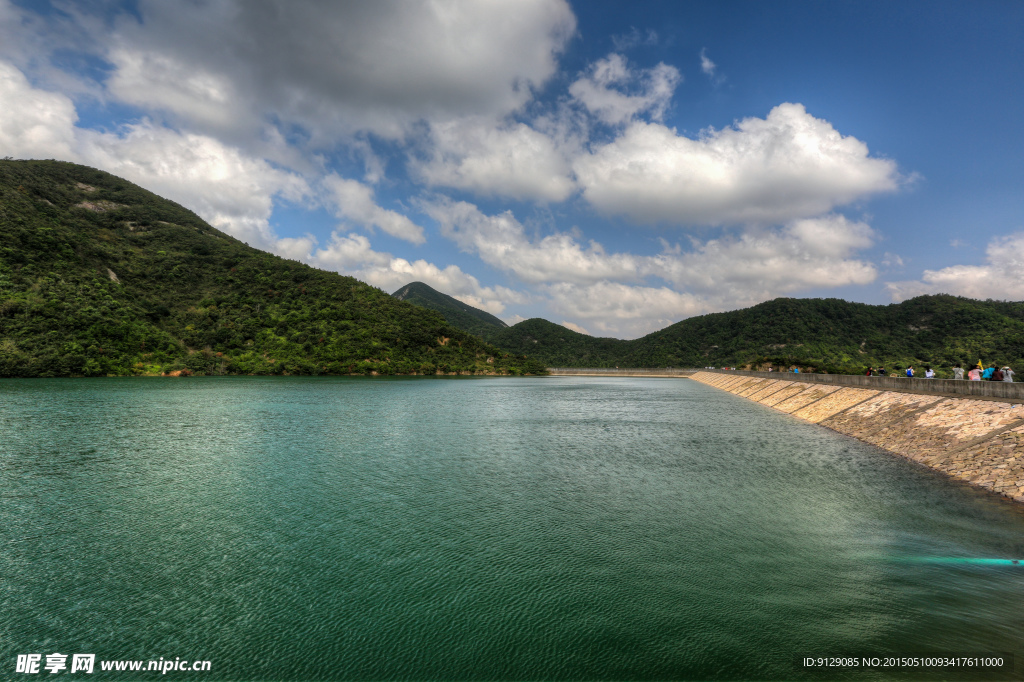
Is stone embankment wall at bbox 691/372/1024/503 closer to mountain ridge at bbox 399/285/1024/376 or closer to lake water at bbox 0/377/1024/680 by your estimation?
lake water at bbox 0/377/1024/680

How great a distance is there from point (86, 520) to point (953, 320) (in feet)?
516

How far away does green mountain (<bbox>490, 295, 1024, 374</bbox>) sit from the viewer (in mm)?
90000

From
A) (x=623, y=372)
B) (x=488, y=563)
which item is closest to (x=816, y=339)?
(x=623, y=372)

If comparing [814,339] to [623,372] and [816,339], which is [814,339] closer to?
[816,339]

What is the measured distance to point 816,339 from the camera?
408 feet

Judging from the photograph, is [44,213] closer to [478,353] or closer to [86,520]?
[478,353]

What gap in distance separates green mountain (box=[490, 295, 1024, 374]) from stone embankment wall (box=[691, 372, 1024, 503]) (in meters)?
53.5

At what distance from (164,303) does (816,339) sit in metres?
165

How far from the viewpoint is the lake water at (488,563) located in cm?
544

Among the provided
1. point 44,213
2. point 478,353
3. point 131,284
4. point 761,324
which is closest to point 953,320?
point 761,324

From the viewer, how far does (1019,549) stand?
8797 millimetres

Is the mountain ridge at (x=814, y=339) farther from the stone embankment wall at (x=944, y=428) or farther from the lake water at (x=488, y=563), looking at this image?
the lake water at (x=488, y=563)

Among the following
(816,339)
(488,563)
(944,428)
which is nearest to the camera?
(488,563)

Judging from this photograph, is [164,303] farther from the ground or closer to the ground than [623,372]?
farther from the ground
